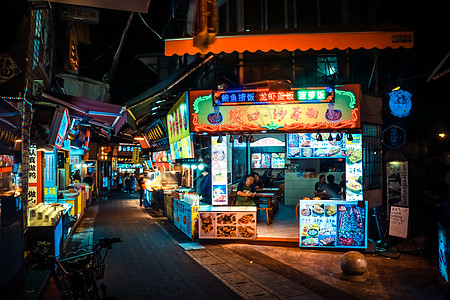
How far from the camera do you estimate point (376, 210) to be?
10.8m

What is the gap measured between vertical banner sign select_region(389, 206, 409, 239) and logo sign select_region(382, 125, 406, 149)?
2774 mm

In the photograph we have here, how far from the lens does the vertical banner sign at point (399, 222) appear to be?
965cm

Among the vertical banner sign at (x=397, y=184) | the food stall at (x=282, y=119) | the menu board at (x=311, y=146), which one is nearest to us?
the food stall at (x=282, y=119)

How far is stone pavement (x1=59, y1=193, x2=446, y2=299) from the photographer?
6.88 m

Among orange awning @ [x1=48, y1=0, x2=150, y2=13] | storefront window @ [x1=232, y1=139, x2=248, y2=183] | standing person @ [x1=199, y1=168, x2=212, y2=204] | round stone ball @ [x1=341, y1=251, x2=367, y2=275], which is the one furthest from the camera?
storefront window @ [x1=232, y1=139, x2=248, y2=183]

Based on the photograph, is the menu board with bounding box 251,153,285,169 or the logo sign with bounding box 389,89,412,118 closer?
the logo sign with bounding box 389,89,412,118

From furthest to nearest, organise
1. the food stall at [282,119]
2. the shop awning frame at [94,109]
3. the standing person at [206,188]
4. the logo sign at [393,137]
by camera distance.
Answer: the standing person at [206,188] → the logo sign at [393,137] → the food stall at [282,119] → the shop awning frame at [94,109]

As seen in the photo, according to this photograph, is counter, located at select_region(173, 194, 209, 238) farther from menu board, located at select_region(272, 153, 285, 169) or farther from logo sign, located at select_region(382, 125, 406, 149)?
menu board, located at select_region(272, 153, 285, 169)

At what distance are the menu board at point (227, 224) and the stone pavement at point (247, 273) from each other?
1.06ft

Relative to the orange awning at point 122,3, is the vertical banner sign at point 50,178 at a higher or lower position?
lower

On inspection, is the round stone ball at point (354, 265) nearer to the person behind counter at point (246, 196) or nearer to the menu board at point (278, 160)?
the person behind counter at point (246, 196)

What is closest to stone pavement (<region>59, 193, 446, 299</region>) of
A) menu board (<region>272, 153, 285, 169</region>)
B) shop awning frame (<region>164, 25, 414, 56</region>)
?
shop awning frame (<region>164, 25, 414, 56</region>)

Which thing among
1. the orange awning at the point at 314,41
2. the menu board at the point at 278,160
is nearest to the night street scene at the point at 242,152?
the orange awning at the point at 314,41

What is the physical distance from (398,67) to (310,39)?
33.4 feet
